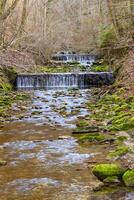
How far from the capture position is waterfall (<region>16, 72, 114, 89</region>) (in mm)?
22828

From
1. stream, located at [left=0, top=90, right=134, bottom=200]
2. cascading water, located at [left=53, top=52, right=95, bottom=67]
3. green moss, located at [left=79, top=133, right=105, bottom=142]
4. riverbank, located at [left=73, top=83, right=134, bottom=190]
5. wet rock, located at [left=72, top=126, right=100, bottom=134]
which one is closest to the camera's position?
stream, located at [left=0, top=90, right=134, bottom=200]

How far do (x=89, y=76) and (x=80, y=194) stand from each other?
17.3 metres

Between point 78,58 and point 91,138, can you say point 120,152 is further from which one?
point 78,58

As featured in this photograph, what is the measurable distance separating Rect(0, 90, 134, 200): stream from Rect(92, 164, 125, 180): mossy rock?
0.14m

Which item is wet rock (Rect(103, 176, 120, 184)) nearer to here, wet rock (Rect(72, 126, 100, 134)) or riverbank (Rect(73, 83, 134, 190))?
riverbank (Rect(73, 83, 134, 190))

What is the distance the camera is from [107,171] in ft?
21.1

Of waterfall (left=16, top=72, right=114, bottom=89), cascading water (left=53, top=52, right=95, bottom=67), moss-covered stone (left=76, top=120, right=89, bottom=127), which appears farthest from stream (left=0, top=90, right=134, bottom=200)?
cascading water (left=53, top=52, right=95, bottom=67)

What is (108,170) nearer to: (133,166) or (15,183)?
(133,166)

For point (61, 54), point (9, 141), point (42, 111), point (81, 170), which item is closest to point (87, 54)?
Result: point (61, 54)

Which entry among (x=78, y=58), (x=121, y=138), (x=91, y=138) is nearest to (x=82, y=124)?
(x=91, y=138)

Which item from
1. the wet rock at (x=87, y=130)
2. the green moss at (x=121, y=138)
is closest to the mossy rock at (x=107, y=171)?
the green moss at (x=121, y=138)

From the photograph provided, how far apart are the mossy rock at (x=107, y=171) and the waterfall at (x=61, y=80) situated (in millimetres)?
16357

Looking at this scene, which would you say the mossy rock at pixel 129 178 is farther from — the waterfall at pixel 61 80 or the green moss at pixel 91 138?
the waterfall at pixel 61 80

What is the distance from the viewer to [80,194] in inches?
234
